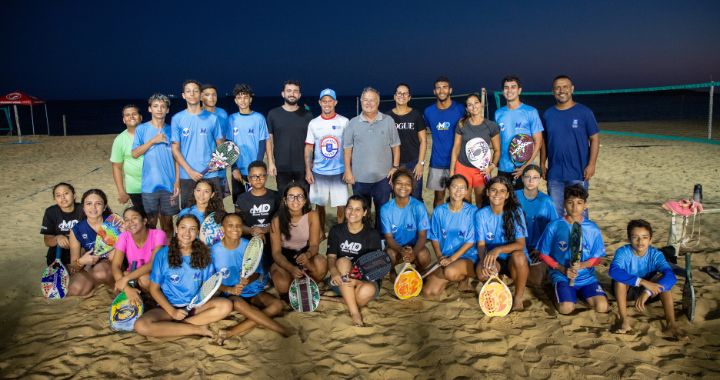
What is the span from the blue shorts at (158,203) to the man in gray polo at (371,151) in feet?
6.35

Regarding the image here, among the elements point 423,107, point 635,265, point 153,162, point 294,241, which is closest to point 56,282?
point 153,162

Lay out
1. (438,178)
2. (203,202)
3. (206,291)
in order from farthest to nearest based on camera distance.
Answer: (438,178) < (203,202) < (206,291)

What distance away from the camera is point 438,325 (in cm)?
404

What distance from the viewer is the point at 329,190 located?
562 cm

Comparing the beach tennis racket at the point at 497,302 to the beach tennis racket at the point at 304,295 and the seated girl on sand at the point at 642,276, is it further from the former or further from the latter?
the beach tennis racket at the point at 304,295

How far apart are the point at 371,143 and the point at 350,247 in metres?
1.30

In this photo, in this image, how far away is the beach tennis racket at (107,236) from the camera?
4.62m

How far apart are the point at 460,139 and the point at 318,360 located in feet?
9.60

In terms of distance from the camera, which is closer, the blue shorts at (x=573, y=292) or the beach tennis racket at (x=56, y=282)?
the blue shorts at (x=573, y=292)

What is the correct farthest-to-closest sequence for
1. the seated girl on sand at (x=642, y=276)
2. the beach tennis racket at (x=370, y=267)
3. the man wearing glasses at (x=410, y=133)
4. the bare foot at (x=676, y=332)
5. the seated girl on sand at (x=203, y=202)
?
the man wearing glasses at (x=410, y=133) → the seated girl on sand at (x=203, y=202) → the beach tennis racket at (x=370, y=267) → the seated girl on sand at (x=642, y=276) → the bare foot at (x=676, y=332)

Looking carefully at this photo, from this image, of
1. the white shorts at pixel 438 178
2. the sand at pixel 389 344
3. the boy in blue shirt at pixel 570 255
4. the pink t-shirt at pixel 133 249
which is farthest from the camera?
the white shorts at pixel 438 178

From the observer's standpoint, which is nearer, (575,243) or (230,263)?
(575,243)

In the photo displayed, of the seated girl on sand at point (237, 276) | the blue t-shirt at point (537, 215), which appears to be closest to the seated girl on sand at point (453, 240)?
the blue t-shirt at point (537, 215)

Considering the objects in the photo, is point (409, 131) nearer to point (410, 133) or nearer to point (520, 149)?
point (410, 133)
